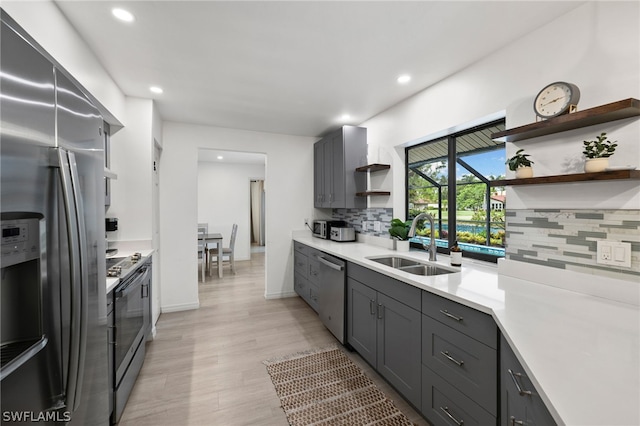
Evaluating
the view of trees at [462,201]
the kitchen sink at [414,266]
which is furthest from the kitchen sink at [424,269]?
the view of trees at [462,201]

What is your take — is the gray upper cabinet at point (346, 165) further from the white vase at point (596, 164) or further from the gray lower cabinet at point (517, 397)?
the gray lower cabinet at point (517, 397)

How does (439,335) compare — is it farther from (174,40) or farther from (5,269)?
(174,40)

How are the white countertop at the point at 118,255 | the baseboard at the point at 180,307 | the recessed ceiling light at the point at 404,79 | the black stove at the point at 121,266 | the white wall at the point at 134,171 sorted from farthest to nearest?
the baseboard at the point at 180,307 < the white wall at the point at 134,171 < the recessed ceiling light at the point at 404,79 < the black stove at the point at 121,266 < the white countertop at the point at 118,255

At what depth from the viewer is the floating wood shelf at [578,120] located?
4.22 ft

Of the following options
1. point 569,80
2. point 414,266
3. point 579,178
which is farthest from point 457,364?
point 569,80

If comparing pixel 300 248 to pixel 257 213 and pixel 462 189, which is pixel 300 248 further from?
pixel 257 213

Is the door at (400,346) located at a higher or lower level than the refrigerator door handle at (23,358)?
lower

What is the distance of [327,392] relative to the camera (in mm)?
2057

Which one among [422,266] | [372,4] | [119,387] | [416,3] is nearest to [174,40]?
[372,4]

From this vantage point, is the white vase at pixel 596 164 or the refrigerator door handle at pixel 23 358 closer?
the refrigerator door handle at pixel 23 358

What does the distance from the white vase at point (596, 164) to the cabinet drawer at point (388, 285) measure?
1.11m

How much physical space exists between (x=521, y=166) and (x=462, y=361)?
126 centimetres

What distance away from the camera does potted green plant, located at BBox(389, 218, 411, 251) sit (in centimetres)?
287

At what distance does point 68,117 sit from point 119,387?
175cm
